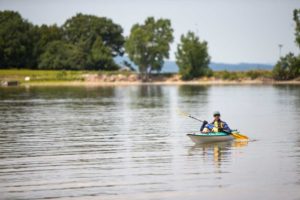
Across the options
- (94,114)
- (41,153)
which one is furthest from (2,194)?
(94,114)

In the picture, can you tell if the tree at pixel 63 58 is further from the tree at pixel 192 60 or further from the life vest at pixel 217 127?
the life vest at pixel 217 127

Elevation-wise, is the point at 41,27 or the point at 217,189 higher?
the point at 41,27

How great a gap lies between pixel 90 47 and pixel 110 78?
14776 mm

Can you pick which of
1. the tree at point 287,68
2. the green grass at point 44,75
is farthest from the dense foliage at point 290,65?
the green grass at point 44,75

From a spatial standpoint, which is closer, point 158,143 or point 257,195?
point 257,195

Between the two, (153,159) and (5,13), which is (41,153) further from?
(5,13)

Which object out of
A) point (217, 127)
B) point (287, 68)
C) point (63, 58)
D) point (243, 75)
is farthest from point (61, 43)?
point (217, 127)

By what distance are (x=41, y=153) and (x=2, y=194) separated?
9.79 m

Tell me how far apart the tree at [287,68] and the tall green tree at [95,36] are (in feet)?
136

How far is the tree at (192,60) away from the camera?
15900 centimetres

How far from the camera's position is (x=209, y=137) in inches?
1364

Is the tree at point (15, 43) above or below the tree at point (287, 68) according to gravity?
above

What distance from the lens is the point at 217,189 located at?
23.3 metres

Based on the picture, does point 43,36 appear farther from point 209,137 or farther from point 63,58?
point 209,137
